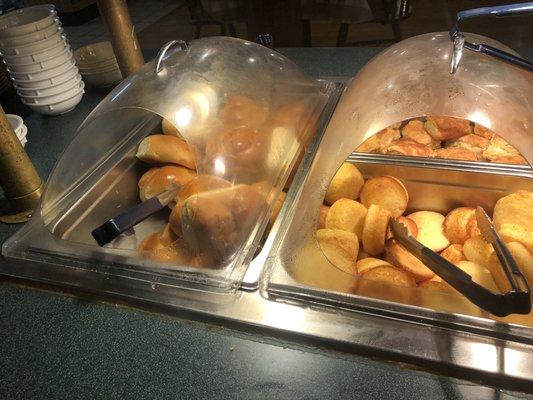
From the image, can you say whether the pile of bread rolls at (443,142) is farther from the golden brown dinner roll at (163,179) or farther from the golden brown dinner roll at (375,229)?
the golden brown dinner roll at (163,179)

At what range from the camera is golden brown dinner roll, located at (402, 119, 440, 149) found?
1.04 meters

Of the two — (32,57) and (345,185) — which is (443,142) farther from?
(32,57)

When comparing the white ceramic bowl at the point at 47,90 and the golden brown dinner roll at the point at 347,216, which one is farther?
the white ceramic bowl at the point at 47,90

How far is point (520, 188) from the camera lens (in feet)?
2.77

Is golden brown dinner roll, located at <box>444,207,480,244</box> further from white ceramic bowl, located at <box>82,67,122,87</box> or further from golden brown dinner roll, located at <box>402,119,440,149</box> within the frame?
white ceramic bowl, located at <box>82,67,122,87</box>

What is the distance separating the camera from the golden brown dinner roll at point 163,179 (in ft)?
3.14

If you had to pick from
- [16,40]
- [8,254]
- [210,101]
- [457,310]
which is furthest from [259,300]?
[16,40]

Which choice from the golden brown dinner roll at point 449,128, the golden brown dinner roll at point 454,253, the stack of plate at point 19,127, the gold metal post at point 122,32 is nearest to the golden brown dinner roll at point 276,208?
the golden brown dinner roll at point 454,253

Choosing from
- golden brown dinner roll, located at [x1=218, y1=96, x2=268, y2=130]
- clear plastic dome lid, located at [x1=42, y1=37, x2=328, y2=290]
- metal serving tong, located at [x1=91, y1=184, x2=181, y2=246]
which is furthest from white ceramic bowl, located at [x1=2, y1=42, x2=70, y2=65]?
metal serving tong, located at [x1=91, y1=184, x2=181, y2=246]

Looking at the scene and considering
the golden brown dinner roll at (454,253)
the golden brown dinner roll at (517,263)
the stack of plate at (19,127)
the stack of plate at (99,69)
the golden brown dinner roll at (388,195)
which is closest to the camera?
the golden brown dinner roll at (517,263)

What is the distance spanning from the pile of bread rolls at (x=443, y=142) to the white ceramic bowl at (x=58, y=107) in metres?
1.07

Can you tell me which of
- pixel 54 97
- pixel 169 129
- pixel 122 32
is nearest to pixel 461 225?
pixel 169 129

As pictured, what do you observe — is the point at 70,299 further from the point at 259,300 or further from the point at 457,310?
the point at 457,310

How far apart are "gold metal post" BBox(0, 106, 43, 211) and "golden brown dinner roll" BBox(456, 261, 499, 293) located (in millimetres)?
993
